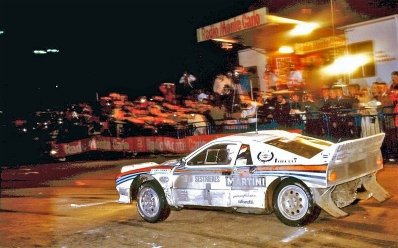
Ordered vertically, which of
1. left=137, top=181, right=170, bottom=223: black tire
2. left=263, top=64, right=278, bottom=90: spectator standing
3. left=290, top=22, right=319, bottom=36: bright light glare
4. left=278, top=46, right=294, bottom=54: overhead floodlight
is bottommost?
left=137, top=181, right=170, bottom=223: black tire

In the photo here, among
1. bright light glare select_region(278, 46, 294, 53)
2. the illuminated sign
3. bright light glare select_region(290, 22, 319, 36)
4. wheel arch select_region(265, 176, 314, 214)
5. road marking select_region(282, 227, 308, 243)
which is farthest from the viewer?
bright light glare select_region(278, 46, 294, 53)

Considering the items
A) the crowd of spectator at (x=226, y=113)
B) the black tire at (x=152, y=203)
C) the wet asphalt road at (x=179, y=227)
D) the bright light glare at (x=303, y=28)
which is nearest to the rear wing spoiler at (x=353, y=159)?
the wet asphalt road at (x=179, y=227)

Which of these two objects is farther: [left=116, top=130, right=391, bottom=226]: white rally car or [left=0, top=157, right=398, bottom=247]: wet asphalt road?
[left=116, top=130, right=391, bottom=226]: white rally car

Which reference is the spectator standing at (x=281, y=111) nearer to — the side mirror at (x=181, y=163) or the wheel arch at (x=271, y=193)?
the side mirror at (x=181, y=163)

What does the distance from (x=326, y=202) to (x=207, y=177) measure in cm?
201

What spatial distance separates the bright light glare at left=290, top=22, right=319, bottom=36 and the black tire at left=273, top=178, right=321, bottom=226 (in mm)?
10926

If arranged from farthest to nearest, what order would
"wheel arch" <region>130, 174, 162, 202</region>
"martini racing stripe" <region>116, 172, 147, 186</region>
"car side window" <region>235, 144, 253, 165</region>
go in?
"martini racing stripe" <region>116, 172, 147, 186</region>
"wheel arch" <region>130, 174, 162, 202</region>
"car side window" <region>235, 144, 253, 165</region>

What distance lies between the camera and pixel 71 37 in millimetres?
53281

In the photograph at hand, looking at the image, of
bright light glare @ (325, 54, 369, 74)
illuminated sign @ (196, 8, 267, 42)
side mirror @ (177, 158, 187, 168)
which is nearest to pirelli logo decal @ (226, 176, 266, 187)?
side mirror @ (177, 158, 187, 168)

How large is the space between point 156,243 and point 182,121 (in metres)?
13.6

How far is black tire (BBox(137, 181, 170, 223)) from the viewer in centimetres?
859

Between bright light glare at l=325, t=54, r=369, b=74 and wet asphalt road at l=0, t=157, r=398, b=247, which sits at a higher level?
bright light glare at l=325, t=54, r=369, b=74

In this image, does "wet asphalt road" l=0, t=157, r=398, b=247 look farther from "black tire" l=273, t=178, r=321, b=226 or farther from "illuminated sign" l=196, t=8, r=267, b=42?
"illuminated sign" l=196, t=8, r=267, b=42

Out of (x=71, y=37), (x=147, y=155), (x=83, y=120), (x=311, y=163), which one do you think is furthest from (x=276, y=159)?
(x=71, y=37)
